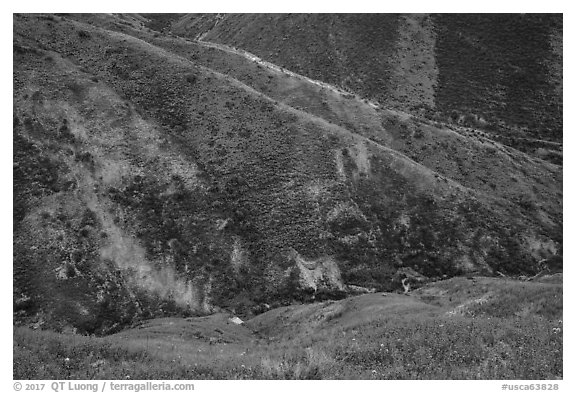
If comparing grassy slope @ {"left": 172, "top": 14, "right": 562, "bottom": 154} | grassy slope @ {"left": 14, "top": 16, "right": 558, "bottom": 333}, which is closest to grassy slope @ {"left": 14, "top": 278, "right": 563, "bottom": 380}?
grassy slope @ {"left": 14, "top": 16, "right": 558, "bottom": 333}

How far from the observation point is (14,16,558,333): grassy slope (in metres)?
46.9

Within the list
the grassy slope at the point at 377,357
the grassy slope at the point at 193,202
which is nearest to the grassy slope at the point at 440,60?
the grassy slope at the point at 193,202

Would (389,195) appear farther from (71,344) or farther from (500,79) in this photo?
(500,79)

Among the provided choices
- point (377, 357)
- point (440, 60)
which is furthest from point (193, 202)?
point (440, 60)

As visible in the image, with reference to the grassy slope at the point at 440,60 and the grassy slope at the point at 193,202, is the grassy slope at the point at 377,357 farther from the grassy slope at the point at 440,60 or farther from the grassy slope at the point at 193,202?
the grassy slope at the point at 440,60

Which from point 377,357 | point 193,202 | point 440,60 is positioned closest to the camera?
point 377,357

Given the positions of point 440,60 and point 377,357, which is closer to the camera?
point 377,357

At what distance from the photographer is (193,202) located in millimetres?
56281

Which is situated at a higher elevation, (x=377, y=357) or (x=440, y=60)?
(x=440, y=60)

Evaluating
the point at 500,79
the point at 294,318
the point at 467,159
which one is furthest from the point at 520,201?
the point at 500,79

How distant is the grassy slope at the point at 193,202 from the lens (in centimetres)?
4691

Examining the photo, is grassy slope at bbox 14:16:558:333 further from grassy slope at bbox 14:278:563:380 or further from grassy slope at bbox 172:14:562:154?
grassy slope at bbox 172:14:562:154

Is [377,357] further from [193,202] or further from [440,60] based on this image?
[440,60]

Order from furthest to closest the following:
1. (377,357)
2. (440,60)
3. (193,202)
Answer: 1. (440,60)
2. (193,202)
3. (377,357)
